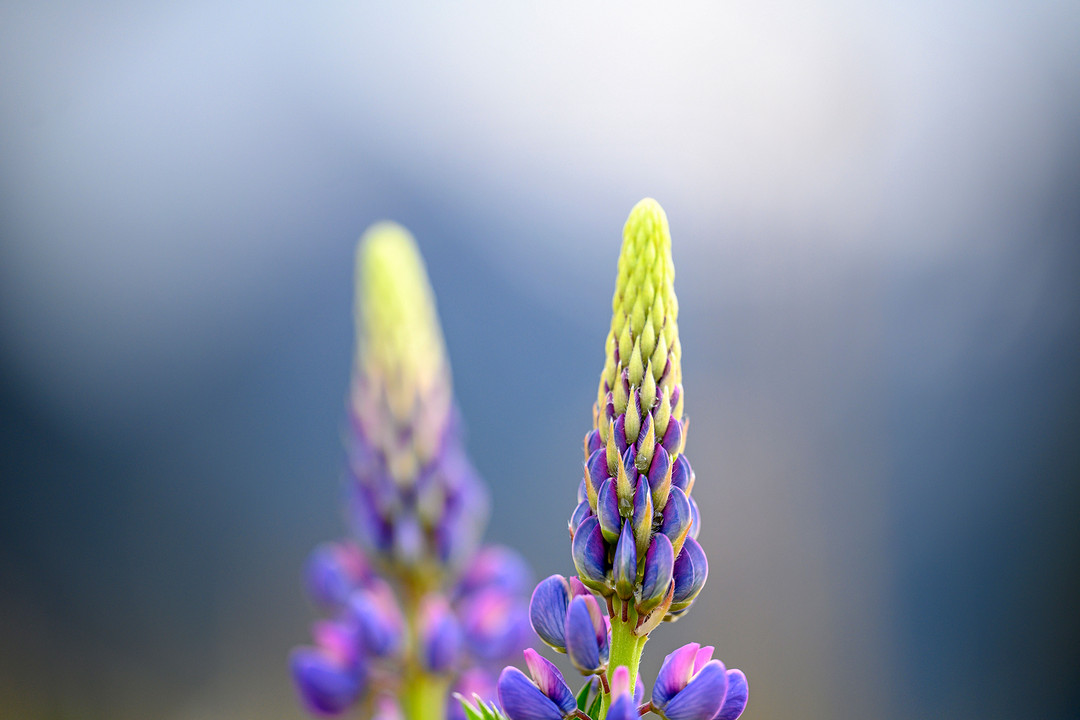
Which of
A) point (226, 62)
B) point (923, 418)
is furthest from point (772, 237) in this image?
point (226, 62)

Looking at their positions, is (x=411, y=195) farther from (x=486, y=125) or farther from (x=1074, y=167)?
(x=1074, y=167)

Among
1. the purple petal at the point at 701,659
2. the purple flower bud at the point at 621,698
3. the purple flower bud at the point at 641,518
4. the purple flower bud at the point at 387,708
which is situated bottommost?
the purple flower bud at the point at 621,698

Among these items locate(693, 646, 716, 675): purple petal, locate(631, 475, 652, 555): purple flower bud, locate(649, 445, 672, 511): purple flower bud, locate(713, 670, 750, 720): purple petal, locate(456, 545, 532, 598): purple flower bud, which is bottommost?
locate(713, 670, 750, 720): purple petal

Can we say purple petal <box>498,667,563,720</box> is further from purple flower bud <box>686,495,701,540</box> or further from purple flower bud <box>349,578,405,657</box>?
purple flower bud <box>349,578,405,657</box>

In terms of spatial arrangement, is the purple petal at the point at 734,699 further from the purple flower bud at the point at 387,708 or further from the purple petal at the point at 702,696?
the purple flower bud at the point at 387,708

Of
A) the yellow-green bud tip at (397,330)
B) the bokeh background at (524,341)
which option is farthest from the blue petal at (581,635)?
the bokeh background at (524,341)

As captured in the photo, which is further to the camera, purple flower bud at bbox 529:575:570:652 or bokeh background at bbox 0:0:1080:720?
bokeh background at bbox 0:0:1080:720

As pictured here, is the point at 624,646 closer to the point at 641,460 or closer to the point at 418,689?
the point at 641,460

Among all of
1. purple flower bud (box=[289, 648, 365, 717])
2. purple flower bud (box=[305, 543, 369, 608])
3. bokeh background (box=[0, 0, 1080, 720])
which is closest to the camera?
purple flower bud (box=[289, 648, 365, 717])

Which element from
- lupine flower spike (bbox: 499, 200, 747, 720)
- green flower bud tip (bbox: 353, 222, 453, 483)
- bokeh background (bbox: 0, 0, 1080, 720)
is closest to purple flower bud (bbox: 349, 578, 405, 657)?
green flower bud tip (bbox: 353, 222, 453, 483)

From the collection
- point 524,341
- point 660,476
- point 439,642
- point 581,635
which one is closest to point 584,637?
point 581,635
